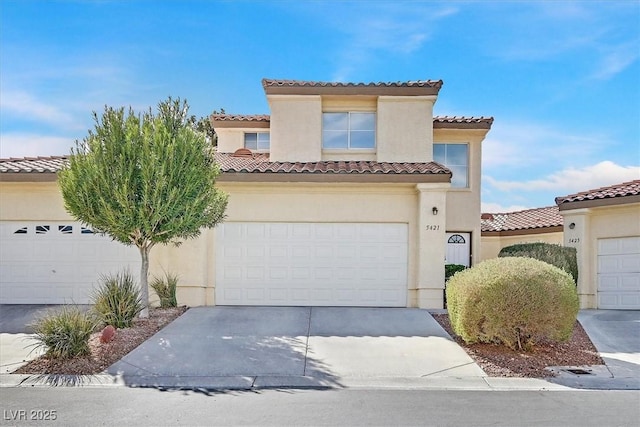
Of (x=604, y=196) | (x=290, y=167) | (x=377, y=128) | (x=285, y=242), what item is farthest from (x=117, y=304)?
(x=604, y=196)

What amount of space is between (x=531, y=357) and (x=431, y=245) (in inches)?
184

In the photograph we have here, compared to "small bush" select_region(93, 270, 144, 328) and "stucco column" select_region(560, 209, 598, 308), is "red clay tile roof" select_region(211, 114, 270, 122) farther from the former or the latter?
"stucco column" select_region(560, 209, 598, 308)

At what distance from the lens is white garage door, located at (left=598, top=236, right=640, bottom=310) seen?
12.5m

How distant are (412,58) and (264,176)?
22.5 feet

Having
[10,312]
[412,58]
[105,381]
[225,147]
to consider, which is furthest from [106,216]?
[412,58]

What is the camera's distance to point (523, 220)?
20.0 meters

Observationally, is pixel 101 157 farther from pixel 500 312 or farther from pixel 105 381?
pixel 500 312

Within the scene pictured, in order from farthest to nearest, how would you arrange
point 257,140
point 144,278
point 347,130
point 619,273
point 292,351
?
point 257,140, point 347,130, point 619,273, point 144,278, point 292,351

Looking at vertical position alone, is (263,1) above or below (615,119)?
above

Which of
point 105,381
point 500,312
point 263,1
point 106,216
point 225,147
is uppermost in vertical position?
point 263,1

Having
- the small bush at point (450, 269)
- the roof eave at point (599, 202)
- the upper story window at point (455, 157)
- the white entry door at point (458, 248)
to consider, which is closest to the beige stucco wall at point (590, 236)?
the roof eave at point (599, 202)

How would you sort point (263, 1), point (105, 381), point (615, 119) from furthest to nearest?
1. point (615, 119)
2. point (263, 1)
3. point (105, 381)

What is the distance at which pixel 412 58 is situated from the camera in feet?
49.5

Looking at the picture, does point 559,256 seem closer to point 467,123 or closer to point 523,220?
point 467,123
